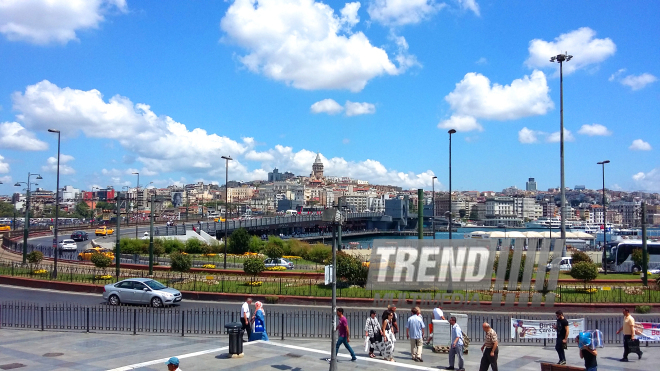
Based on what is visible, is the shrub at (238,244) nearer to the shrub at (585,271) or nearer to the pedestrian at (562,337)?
the shrub at (585,271)

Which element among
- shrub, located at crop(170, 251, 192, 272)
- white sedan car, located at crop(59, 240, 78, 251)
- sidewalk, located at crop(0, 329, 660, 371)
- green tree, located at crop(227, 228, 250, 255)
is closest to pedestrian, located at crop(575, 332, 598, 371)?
sidewalk, located at crop(0, 329, 660, 371)

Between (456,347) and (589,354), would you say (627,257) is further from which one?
(456,347)

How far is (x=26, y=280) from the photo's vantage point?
82.7 feet

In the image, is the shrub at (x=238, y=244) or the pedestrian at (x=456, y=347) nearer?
the pedestrian at (x=456, y=347)

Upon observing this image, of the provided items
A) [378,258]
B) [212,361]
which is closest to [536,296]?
[378,258]

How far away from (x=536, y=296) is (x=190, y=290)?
1444 centimetres

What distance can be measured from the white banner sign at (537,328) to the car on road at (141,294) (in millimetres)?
12185

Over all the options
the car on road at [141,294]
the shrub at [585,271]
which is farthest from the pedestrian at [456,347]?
the shrub at [585,271]

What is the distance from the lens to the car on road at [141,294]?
1927 centimetres

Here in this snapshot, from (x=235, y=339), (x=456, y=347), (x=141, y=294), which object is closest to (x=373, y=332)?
(x=456, y=347)

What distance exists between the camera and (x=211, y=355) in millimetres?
11750

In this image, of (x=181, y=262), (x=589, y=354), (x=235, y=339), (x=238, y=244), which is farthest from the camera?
(x=238, y=244)

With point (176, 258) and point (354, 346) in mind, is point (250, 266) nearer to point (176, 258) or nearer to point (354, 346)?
point (176, 258)

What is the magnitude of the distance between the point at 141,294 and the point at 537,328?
13619 millimetres
